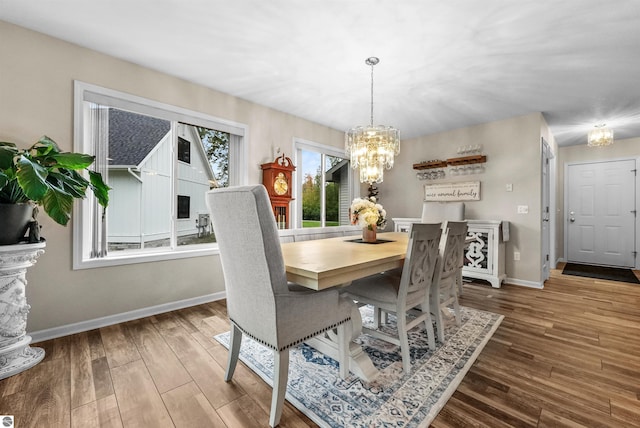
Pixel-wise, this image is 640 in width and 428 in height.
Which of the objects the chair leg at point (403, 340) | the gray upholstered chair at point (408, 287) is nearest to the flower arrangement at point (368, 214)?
the gray upholstered chair at point (408, 287)

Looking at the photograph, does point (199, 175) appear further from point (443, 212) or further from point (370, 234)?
point (443, 212)

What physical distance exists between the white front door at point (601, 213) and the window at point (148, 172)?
633 centimetres

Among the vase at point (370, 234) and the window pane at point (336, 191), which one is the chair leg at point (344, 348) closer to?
the vase at point (370, 234)

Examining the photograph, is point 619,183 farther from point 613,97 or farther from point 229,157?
point 229,157

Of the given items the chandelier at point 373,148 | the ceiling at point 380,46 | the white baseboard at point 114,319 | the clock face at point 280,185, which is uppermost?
the ceiling at point 380,46

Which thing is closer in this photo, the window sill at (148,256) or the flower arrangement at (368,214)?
the window sill at (148,256)

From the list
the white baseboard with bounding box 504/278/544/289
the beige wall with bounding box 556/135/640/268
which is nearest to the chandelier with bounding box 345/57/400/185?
the white baseboard with bounding box 504/278/544/289

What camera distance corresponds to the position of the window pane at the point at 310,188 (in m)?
4.44

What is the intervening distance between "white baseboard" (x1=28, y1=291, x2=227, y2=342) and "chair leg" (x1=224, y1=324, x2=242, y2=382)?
151 centimetres

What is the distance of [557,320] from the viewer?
2701 millimetres

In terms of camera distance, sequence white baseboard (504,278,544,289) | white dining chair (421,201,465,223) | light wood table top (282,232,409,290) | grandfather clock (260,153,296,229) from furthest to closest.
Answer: white dining chair (421,201,465,223) < white baseboard (504,278,544,289) < grandfather clock (260,153,296,229) < light wood table top (282,232,409,290)

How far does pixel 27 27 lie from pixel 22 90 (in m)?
0.50

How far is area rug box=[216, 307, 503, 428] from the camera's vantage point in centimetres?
144

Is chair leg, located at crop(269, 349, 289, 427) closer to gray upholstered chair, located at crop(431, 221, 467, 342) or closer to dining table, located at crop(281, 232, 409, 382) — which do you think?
dining table, located at crop(281, 232, 409, 382)
